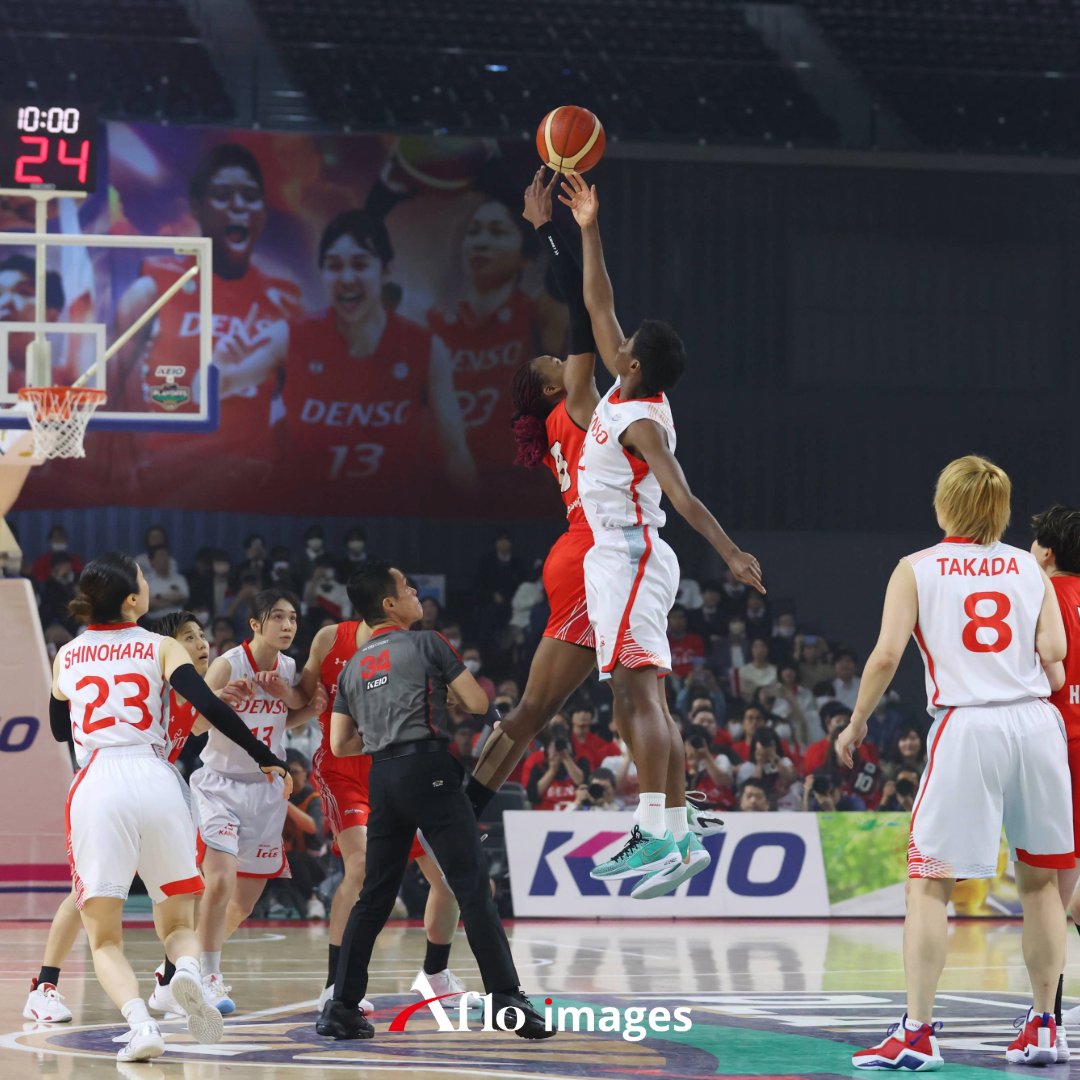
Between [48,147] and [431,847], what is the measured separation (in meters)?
6.32

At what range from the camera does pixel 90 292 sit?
16.6 metres

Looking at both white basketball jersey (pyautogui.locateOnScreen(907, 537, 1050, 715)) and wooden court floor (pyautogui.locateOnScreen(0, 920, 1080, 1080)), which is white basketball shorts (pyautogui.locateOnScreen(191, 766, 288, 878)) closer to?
wooden court floor (pyautogui.locateOnScreen(0, 920, 1080, 1080))

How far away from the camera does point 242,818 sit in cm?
798

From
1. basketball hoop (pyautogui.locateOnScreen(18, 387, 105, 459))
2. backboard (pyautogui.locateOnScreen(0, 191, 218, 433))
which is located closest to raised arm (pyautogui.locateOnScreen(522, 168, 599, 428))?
basketball hoop (pyautogui.locateOnScreen(18, 387, 105, 459))

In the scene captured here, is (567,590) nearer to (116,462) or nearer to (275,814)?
(275,814)

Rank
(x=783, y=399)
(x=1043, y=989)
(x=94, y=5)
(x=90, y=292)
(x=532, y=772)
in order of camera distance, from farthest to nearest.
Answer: (x=783, y=399)
(x=94, y=5)
(x=90, y=292)
(x=532, y=772)
(x=1043, y=989)

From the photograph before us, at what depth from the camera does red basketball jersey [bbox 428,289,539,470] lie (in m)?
17.9

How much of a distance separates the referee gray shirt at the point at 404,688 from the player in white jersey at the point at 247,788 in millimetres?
1378

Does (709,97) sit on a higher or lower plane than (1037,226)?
higher

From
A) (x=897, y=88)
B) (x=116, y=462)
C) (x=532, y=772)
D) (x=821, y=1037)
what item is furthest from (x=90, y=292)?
(x=821, y=1037)

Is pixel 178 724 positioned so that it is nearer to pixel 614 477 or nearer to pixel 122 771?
pixel 122 771

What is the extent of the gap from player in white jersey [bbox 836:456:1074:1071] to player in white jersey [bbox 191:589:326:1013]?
3011mm

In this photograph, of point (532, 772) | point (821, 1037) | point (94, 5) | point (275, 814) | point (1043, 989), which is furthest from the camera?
point (94, 5)

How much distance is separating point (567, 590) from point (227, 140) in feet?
39.3
